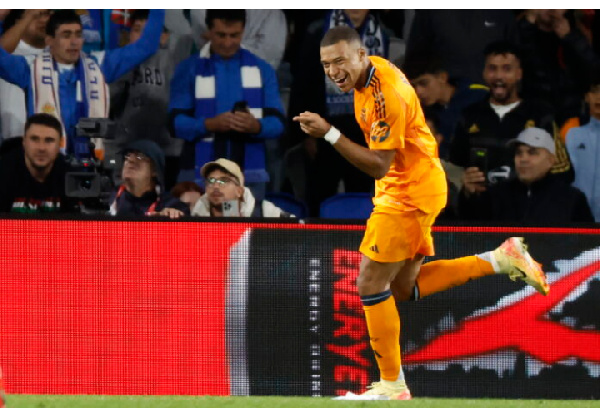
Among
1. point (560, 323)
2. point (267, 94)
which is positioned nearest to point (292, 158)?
point (267, 94)

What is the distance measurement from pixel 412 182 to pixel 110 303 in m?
2.10

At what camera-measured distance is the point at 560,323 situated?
7289 millimetres

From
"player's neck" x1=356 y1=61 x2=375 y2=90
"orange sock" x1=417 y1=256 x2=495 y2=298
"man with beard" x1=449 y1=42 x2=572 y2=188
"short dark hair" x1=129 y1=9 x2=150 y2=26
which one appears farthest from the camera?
"short dark hair" x1=129 y1=9 x2=150 y2=26

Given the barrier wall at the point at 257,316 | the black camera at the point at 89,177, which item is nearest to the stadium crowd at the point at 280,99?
the black camera at the point at 89,177

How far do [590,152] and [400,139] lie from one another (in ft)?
11.2

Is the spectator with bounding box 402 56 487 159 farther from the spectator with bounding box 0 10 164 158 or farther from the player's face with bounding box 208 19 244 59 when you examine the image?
the spectator with bounding box 0 10 164 158

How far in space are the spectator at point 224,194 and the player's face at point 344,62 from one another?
7.17 feet

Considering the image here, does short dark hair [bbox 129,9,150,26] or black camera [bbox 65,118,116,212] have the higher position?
short dark hair [bbox 129,9,150,26]

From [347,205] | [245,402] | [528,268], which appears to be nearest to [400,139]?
[528,268]

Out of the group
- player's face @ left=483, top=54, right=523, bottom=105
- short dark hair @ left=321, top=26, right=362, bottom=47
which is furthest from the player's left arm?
player's face @ left=483, top=54, right=523, bottom=105

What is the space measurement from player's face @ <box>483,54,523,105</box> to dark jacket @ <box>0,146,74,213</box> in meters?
3.43

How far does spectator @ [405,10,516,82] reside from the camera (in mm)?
9508

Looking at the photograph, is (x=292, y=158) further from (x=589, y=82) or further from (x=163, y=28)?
(x=589, y=82)

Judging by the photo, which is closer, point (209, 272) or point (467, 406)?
point (467, 406)
